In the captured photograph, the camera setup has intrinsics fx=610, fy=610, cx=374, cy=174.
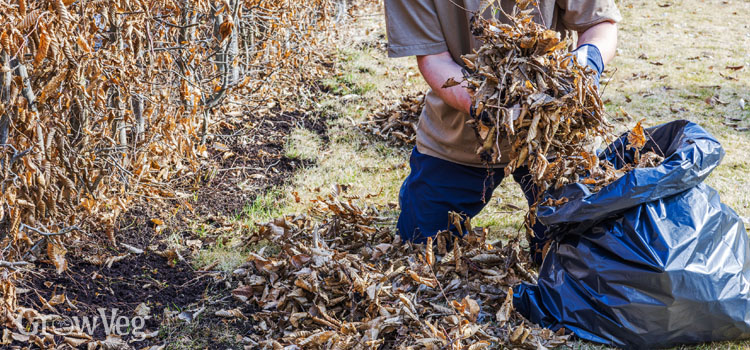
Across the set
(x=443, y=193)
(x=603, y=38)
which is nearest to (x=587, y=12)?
(x=603, y=38)

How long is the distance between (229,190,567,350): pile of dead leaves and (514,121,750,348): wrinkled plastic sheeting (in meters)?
0.22

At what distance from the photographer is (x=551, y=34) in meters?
2.05

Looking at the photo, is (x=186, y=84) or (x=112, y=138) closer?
(x=112, y=138)

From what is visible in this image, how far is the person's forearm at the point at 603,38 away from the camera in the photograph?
8.25 feet

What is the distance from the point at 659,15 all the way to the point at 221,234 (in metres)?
7.33

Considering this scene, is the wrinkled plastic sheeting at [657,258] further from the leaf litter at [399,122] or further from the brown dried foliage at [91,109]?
the leaf litter at [399,122]

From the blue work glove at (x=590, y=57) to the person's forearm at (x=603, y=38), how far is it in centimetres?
13

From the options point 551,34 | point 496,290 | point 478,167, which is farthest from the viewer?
point 478,167

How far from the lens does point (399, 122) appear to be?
189 inches

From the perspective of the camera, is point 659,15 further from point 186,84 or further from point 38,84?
point 38,84

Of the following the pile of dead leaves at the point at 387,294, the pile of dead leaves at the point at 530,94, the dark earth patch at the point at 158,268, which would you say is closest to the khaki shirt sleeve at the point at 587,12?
the pile of dead leaves at the point at 530,94

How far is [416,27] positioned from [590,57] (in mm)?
730

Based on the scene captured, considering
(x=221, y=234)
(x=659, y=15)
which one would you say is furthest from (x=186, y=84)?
(x=659, y=15)

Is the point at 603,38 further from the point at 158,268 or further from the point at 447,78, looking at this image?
the point at 158,268
